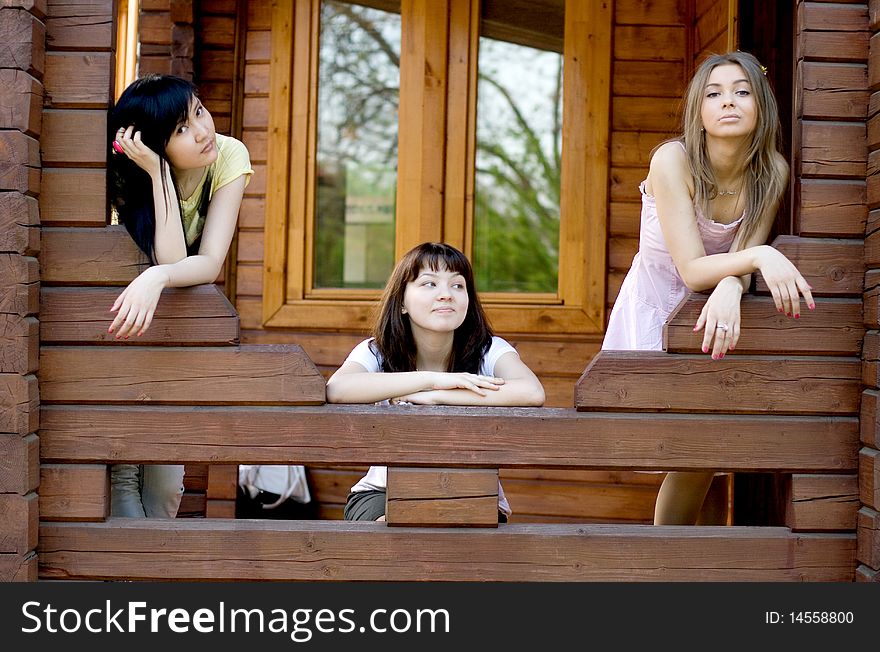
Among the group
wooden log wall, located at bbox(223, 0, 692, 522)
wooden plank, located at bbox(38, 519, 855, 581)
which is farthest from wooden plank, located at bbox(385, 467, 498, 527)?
wooden log wall, located at bbox(223, 0, 692, 522)

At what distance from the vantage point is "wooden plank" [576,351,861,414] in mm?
2838

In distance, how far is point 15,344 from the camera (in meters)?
2.70

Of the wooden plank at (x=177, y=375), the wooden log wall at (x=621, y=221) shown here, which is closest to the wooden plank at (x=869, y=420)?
the wooden plank at (x=177, y=375)

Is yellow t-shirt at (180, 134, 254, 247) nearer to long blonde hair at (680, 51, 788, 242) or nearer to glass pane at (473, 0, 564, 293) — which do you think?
long blonde hair at (680, 51, 788, 242)

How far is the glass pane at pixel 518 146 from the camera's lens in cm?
481

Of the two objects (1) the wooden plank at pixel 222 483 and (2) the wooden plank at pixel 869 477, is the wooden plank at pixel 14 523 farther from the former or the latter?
(2) the wooden plank at pixel 869 477

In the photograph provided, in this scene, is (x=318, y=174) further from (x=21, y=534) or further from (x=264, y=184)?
(x=21, y=534)

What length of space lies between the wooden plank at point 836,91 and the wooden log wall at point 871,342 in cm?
2

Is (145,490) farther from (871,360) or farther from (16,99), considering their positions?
(871,360)

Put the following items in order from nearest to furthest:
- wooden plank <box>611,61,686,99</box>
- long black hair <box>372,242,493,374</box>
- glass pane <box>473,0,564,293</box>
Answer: long black hair <box>372,242,493,374</box> → wooden plank <box>611,61,686,99</box> → glass pane <box>473,0,564,293</box>

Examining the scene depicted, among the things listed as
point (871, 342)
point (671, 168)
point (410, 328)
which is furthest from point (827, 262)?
point (410, 328)

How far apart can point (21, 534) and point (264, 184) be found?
2.55 meters

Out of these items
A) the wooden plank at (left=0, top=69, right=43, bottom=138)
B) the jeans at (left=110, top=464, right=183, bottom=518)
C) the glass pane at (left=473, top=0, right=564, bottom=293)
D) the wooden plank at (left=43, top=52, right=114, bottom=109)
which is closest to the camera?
the wooden plank at (left=0, top=69, right=43, bottom=138)

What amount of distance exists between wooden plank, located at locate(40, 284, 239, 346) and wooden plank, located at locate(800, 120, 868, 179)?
1757 mm
